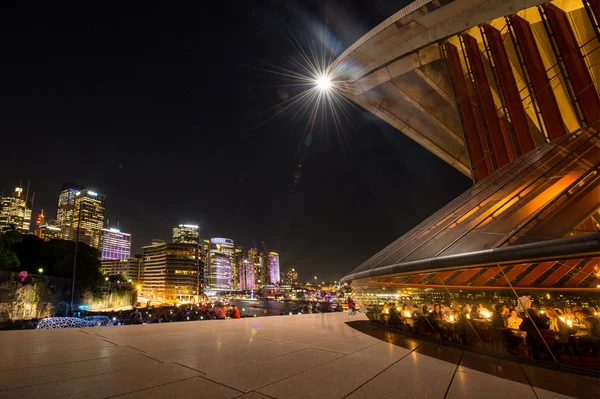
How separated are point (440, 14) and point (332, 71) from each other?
7160 millimetres

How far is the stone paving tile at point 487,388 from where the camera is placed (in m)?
3.78

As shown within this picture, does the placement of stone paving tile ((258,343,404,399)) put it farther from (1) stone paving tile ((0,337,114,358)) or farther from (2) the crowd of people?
(1) stone paving tile ((0,337,114,358))

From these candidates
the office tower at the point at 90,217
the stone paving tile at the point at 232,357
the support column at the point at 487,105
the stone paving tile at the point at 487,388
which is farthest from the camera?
the office tower at the point at 90,217

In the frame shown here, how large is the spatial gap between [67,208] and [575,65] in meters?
225

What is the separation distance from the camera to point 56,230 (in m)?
155

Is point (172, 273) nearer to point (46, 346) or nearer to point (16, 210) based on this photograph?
point (16, 210)

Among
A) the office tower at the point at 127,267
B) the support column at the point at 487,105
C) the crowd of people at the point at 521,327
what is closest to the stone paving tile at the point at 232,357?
the crowd of people at the point at 521,327

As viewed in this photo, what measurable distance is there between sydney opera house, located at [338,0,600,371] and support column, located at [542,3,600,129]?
A: 4 cm

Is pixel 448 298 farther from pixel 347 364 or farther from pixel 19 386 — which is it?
pixel 19 386

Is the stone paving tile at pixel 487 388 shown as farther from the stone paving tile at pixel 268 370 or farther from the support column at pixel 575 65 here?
the support column at pixel 575 65

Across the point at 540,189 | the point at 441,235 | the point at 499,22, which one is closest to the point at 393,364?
the point at 441,235

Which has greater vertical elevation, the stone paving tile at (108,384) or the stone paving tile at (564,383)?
the stone paving tile at (108,384)

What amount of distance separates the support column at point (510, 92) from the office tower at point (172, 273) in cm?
15124

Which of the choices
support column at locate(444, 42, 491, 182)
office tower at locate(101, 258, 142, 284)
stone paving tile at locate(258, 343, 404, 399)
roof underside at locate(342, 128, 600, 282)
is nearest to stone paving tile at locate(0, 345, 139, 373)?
stone paving tile at locate(258, 343, 404, 399)
